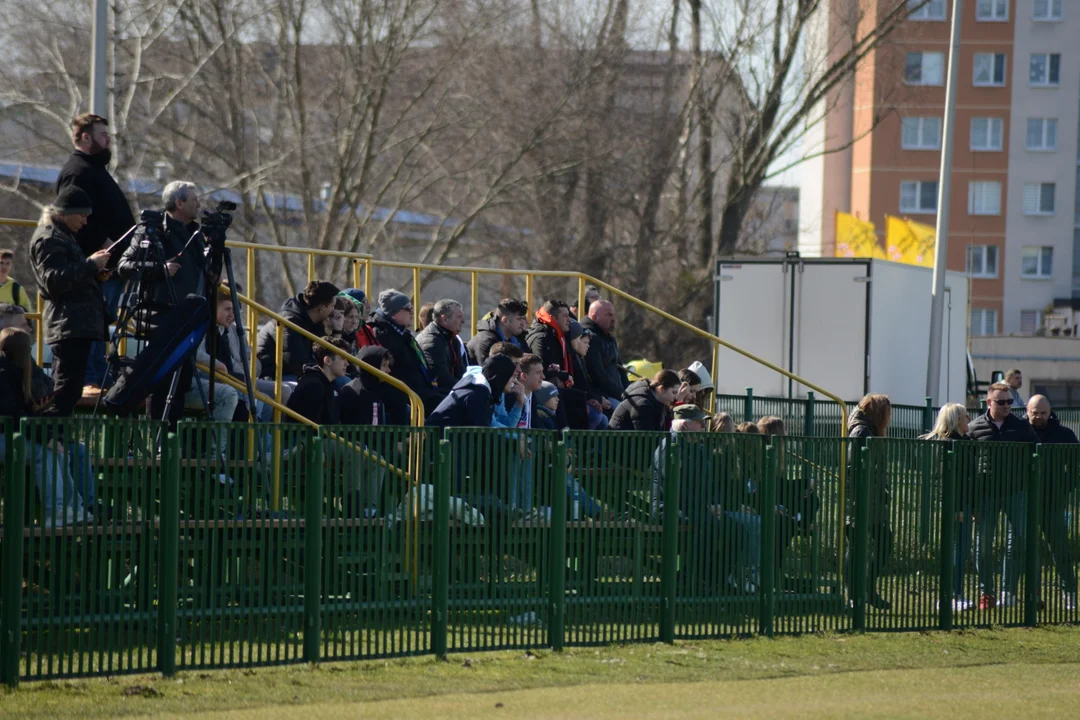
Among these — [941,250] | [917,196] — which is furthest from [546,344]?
[917,196]

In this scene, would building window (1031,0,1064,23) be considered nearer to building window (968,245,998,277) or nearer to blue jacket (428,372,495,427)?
building window (968,245,998,277)

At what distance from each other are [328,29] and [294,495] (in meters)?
22.2

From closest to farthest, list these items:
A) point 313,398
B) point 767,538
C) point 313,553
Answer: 1. point 313,553
2. point 313,398
3. point 767,538

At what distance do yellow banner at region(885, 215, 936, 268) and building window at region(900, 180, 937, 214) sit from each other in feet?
110

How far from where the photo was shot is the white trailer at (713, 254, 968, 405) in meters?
23.3

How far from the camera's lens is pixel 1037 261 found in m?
72.4

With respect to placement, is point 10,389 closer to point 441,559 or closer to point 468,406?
point 441,559

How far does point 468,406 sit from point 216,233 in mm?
2258

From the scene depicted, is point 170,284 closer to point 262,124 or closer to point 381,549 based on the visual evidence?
point 381,549

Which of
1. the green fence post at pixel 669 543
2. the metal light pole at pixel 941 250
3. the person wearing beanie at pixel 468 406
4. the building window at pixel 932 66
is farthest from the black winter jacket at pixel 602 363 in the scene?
the building window at pixel 932 66

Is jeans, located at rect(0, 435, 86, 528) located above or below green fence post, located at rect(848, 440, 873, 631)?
above

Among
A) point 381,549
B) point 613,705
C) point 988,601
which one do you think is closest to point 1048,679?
point 988,601

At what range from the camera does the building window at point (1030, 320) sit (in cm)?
7231

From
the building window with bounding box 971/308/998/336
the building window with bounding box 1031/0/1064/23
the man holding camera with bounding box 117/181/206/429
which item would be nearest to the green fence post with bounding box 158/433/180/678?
the man holding camera with bounding box 117/181/206/429
